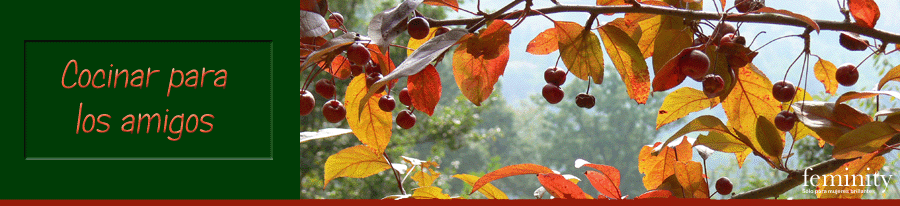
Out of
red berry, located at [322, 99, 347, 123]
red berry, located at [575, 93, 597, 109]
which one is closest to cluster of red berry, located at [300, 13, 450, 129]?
red berry, located at [322, 99, 347, 123]

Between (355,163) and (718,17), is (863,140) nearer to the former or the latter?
(718,17)

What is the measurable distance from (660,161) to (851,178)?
0.41 feet

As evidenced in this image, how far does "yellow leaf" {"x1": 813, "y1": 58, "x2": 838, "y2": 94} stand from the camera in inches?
17.1

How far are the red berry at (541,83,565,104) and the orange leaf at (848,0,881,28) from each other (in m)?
0.16

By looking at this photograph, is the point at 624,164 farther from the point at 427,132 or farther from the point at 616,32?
the point at 616,32

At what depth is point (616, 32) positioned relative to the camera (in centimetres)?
32

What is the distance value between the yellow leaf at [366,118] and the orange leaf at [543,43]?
0.10m

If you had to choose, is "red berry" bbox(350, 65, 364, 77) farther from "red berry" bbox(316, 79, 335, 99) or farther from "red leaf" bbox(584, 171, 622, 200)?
"red leaf" bbox(584, 171, 622, 200)

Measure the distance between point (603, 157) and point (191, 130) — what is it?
33.6 ft

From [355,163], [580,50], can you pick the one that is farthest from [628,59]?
[355,163]

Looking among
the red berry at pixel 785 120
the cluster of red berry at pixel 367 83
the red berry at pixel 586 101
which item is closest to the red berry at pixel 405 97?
the cluster of red berry at pixel 367 83

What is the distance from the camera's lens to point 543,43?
1.20 feet

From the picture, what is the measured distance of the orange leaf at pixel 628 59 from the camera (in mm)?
320

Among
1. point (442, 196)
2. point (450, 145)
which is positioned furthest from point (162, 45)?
point (450, 145)
